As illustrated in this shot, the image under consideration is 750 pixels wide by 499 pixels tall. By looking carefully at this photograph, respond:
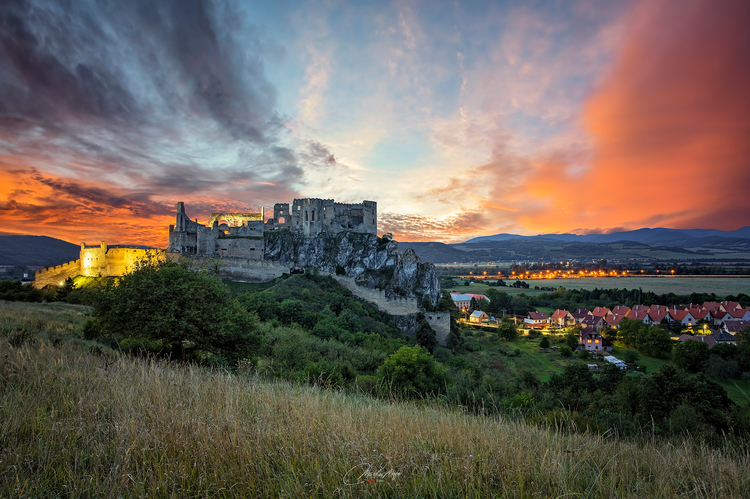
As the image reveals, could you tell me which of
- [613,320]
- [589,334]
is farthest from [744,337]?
[613,320]

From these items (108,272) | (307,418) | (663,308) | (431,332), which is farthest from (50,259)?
(663,308)

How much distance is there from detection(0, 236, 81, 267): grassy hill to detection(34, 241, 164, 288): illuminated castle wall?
28.0 metres

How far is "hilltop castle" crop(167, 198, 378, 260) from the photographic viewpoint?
1801 inches

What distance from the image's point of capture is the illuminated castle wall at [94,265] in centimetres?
4047

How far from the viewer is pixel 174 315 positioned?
11.3m

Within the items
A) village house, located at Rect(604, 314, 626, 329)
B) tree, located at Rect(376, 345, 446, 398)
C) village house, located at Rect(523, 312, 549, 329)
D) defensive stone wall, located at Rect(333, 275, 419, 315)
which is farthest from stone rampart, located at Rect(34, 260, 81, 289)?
village house, located at Rect(604, 314, 626, 329)

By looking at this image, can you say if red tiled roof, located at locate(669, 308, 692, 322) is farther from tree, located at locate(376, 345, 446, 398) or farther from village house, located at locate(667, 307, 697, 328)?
tree, located at locate(376, 345, 446, 398)

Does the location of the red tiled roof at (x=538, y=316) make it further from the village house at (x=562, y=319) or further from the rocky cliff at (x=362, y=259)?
the rocky cliff at (x=362, y=259)

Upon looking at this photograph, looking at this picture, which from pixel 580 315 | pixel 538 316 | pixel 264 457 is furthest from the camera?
pixel 538 316

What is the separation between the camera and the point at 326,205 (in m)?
Answer: 55.6

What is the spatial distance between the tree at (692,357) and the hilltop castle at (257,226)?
4158 centimetres

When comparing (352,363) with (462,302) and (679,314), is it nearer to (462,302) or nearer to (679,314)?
(679,314)

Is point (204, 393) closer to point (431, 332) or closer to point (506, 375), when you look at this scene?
point (506, 375)

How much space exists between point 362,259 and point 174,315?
40002 mm
